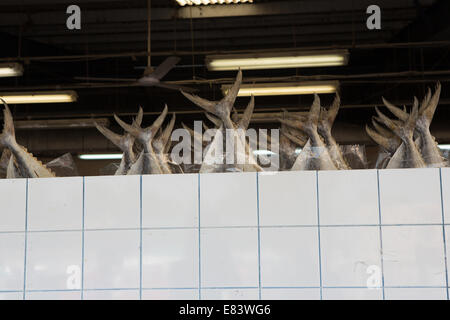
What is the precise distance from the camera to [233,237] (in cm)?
275

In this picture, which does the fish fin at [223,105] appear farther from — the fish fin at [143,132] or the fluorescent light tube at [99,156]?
the fluorescent light tube at [99,156]

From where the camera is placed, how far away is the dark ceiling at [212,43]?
526 centimetres

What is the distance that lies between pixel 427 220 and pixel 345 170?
1.42 ft

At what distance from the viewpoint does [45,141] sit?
8391 millimetres

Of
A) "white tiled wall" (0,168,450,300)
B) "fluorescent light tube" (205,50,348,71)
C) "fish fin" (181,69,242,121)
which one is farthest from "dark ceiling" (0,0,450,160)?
"white tiled wall" (0,168,450,300)

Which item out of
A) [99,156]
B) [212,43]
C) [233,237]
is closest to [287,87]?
[212,43]

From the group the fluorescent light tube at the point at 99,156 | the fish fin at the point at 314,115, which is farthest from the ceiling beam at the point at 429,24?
the fluorescent light tube at the point at 99,156

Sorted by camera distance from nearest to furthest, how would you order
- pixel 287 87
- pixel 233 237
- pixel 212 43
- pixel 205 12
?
pixel 233 237 < pixel 287 87 < pixel 205 12 < pixel 212 43

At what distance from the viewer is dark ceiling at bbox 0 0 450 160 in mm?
5258

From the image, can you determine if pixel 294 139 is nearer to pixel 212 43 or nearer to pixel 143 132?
pixel 143 132

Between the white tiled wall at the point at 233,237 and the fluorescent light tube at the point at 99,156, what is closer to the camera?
the white tiled wall at the point at 233,237

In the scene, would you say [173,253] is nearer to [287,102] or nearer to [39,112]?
[287,102]

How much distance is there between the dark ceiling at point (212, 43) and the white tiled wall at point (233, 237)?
211cm

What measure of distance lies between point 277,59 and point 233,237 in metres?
2.07
